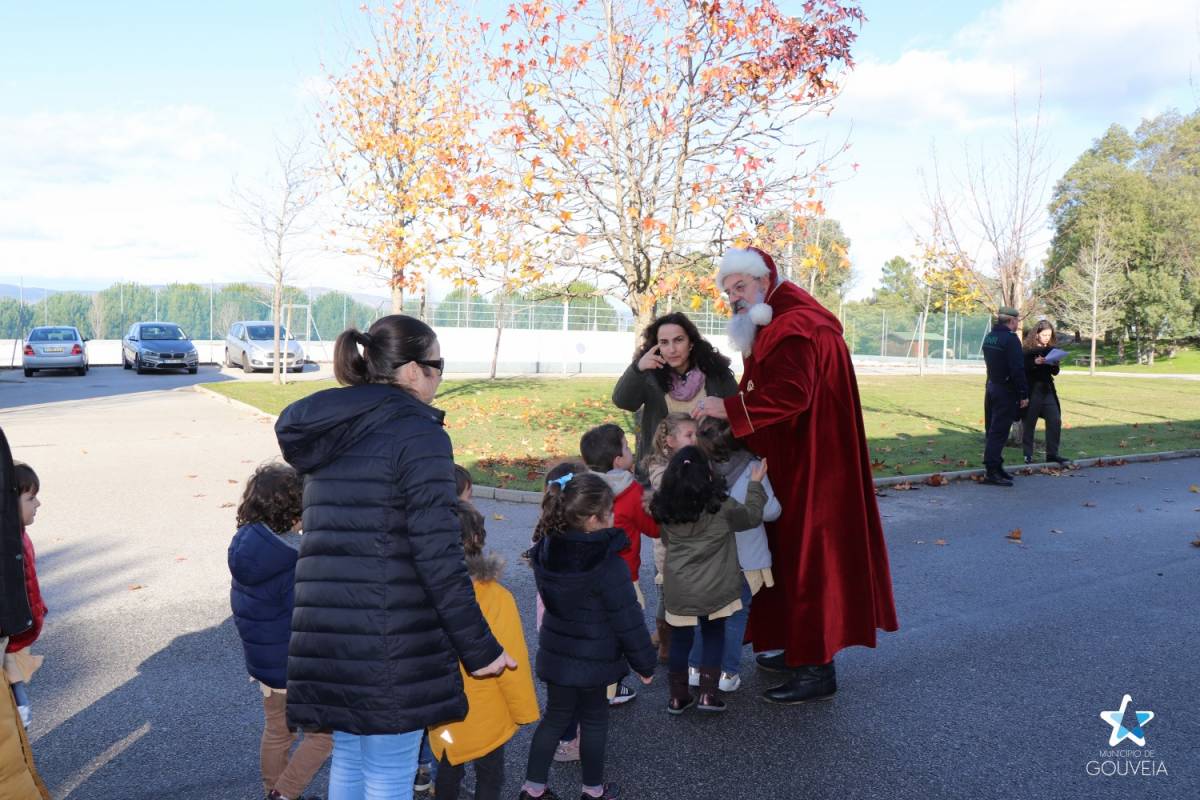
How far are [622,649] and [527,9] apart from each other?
10209 mm

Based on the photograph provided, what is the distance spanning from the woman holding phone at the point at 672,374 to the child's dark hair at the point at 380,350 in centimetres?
265

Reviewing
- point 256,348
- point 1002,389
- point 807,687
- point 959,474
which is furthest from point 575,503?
point 256,348

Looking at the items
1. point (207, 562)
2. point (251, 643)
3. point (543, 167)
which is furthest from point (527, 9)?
point (251, 643)

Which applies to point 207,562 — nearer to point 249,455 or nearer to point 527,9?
point 249,455

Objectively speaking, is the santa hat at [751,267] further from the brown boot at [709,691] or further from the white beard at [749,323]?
the brown boot at [709,691]

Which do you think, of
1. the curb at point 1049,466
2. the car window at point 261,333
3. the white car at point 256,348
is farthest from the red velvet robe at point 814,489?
the car window at point 261,333

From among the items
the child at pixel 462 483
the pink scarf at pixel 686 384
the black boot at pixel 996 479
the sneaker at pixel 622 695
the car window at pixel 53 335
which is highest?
the car window at pixel 53 335

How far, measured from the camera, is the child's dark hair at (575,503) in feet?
11.3

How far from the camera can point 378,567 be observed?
2.53 m

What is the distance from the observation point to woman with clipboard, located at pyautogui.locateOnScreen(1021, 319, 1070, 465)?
1284 cm

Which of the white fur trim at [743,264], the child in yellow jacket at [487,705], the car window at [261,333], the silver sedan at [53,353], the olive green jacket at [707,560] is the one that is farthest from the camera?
the car window at [261,333]

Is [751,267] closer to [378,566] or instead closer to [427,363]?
[427,363]

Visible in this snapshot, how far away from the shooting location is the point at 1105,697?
15.2ft

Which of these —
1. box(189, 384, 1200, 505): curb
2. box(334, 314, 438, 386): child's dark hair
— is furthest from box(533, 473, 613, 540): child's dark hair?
box(189, 384, 1200, 505): curb
